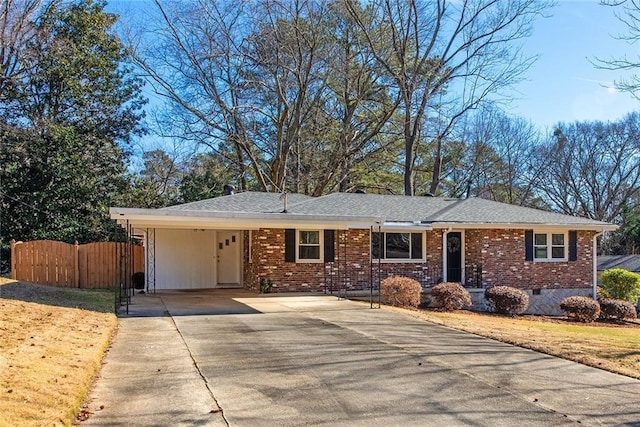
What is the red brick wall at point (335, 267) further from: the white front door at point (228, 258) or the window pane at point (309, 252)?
the white front door at point (228, 258)

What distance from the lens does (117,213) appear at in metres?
11.3

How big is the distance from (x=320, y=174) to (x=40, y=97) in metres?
14.1

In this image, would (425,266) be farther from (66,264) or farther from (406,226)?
(66,264)

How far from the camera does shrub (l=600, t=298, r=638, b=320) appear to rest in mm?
16656

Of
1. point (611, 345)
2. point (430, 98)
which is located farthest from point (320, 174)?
point (611, 345)

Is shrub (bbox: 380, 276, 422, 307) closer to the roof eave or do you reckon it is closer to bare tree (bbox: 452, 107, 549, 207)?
the roof eave

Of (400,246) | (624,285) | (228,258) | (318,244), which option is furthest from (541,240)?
(228,258)

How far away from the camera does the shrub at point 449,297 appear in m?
15.1

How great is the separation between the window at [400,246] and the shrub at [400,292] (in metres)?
2.96

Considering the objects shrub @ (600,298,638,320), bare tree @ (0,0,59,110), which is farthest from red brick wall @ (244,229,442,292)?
bare tree @ (0,0,59,110)

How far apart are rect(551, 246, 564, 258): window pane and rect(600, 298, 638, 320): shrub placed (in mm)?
2523

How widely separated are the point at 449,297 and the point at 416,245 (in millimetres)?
3133

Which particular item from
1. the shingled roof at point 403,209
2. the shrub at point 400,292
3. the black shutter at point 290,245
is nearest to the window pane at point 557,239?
the shingled roof at point 403,209

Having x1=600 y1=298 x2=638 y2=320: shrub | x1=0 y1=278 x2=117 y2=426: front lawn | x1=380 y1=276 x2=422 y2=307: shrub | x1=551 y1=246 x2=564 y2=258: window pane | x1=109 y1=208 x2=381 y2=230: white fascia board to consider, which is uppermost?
x1=109 y1=208 x2=381 y2=230: white fascia board
